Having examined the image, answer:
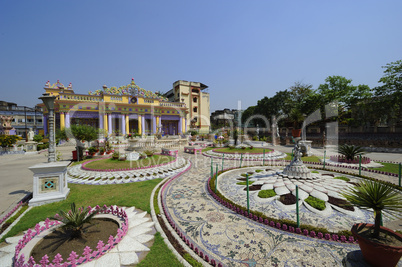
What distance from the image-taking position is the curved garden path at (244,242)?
3.31 meters

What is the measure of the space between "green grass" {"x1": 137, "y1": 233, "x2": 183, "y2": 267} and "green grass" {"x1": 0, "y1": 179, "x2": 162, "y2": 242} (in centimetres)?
186

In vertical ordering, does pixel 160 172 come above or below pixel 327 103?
below

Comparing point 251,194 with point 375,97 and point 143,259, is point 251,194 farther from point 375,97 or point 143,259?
point 375,97

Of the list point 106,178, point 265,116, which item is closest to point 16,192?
point 106,178

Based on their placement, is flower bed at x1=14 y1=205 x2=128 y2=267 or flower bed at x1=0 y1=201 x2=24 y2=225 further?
flower bed at x1=0 y1=201 x2=24 y2=225

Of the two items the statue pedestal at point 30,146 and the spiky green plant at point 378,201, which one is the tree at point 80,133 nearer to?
the statue pedestal at point 30,146

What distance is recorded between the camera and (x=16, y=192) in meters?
7.12

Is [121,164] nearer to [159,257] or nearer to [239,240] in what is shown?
[159,257]

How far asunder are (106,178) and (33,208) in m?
3.54

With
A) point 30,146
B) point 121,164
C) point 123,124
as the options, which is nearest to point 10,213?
point 121,164

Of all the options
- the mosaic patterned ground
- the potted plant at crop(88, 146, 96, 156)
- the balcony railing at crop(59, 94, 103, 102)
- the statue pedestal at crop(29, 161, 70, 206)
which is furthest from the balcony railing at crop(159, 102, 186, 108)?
the mosaic patterned ground

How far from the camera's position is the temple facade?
27734mm

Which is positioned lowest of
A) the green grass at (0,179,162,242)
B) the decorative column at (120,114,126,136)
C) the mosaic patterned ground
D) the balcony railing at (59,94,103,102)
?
the green grass at (0,179,162,242)

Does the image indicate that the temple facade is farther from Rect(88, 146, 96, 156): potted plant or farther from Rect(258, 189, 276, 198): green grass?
Rect(258, 189, 276, 198): green grass
